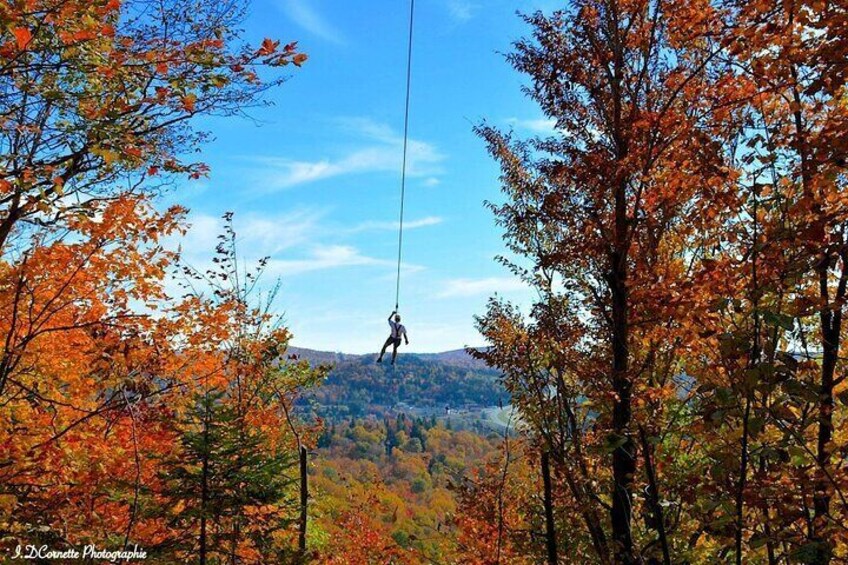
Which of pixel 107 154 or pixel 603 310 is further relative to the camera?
pixel 603 310

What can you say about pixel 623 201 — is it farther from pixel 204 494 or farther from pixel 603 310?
pixel 204 494

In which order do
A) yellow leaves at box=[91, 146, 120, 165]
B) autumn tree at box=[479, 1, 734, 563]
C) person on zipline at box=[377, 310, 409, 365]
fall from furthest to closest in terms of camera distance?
person on zipline at box=[377, 310, 409, 365] → autumn tree at box=[479, 1, 734, 563] → yellow leaves at box=[91, 146, 120, 165]

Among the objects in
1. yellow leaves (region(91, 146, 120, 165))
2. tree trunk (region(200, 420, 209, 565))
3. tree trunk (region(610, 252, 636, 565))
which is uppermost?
yellow leaves (region(91, 146, 120, 165))

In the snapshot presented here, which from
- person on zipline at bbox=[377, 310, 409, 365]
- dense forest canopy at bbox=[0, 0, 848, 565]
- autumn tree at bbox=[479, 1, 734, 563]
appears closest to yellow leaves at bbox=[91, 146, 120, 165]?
dense forest canopy at bbox=[0, 0, 848, 565]

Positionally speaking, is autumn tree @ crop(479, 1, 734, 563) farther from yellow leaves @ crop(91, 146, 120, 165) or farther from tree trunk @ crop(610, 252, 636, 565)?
yellow leaves @ crop(91, 146, 120, 165)

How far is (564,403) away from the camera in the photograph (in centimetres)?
689

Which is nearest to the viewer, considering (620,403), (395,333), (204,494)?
(620,403)

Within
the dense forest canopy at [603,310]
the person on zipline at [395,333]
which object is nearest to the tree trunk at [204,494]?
the dense forest canopy at [603,310]

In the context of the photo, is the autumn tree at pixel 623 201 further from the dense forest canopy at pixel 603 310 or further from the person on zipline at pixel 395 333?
the person on zipline at pixel 395 333

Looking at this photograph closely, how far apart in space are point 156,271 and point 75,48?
5750mm

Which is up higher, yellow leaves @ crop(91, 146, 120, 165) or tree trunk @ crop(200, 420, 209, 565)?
yellow leaves @ crop(91, 146, 120, 165)

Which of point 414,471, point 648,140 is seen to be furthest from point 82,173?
point 414,471

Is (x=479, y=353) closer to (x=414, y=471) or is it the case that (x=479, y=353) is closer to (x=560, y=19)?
(x=560, y=19)

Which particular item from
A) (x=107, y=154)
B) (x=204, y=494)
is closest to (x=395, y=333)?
(x=204, y=494)
